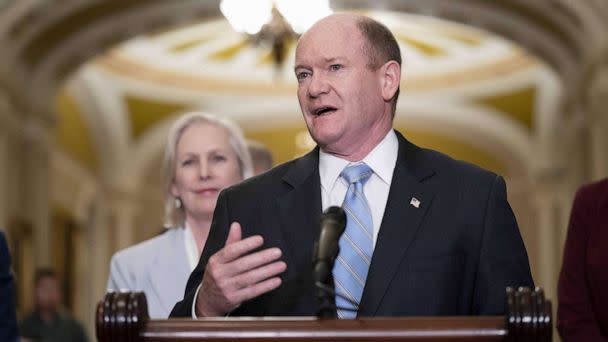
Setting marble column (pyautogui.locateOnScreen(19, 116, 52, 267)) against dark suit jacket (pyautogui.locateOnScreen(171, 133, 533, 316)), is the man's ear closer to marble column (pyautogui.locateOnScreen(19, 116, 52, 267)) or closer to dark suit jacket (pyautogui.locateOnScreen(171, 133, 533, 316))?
dark suit jacket (pyautogui.locateOnScreen(171, 133, 533, 316))

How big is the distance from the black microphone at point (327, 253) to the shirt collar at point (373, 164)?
480mm

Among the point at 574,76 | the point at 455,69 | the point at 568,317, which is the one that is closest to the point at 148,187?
the point at 455,69

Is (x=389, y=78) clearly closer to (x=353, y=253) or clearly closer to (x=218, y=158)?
(x=353, y=253)

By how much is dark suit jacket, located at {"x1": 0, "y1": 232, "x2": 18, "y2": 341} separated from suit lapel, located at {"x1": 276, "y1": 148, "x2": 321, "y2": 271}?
1.38 metres

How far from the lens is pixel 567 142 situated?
15.7 meters

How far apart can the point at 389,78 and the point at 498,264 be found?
54cm

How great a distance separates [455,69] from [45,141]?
7.87 m

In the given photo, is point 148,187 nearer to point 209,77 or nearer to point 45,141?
point 209,77

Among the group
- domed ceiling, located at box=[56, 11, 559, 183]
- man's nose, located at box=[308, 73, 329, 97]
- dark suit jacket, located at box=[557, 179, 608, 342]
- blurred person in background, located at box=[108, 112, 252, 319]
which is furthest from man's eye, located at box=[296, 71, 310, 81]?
domed ceiling, located at box=[56, 11, 559, 183]

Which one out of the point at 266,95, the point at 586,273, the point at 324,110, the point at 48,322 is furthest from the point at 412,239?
the point at 266,95

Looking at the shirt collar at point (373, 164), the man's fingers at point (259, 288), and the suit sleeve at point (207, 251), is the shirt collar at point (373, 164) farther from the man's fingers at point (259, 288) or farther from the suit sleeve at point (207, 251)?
the man's fingers at point (259, 288)

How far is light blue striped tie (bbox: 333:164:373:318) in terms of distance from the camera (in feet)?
9.36

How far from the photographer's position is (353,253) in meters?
2.88

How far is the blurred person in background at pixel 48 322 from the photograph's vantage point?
8.54 metres
